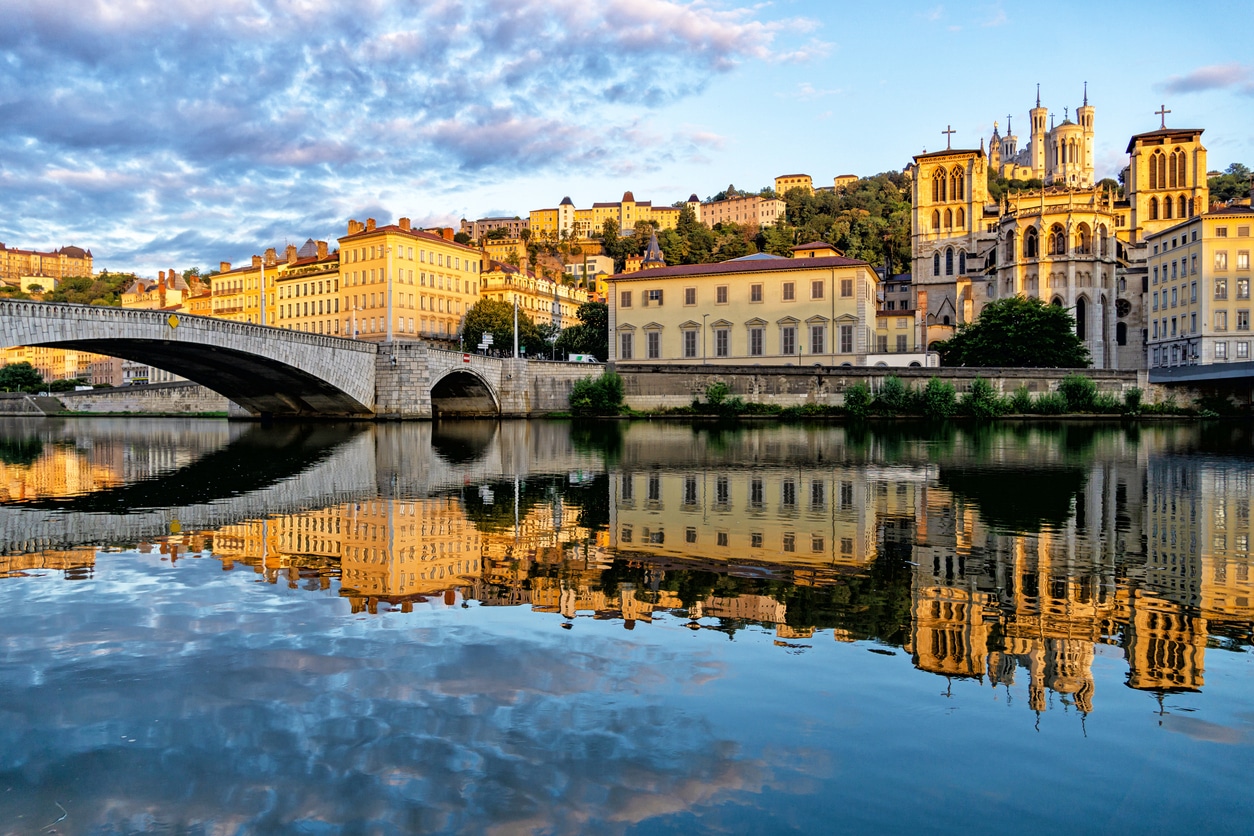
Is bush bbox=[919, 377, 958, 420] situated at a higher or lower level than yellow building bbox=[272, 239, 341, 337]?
lower

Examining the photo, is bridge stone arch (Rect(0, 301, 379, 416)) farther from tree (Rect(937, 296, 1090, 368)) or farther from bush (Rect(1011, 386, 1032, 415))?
tree (Rect(937, 296, 1090, 368))

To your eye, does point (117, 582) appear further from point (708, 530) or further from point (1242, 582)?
point (1242, 582)

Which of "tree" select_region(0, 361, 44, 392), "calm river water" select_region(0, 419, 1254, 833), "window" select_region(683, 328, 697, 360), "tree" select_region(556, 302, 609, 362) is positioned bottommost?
"calm river water" select_region(0, 419, 1254, 833)

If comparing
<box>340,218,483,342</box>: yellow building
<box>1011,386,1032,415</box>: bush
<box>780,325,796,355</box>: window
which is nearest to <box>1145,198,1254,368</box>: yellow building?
<box>1011,386,1032,415</box>: bush

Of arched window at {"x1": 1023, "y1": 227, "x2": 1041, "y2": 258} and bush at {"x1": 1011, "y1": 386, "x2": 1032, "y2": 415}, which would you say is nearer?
bush at {"x1": 1011, "y1": 386, "x2": 1032, "y2": 415}

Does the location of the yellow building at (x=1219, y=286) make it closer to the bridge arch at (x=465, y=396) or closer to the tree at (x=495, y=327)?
the bridge arch at (x=465, y=396)

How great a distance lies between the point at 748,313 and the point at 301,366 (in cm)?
3890

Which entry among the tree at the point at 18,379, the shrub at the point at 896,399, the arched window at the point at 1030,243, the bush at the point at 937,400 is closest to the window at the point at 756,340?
the shrub at the point at 896,399

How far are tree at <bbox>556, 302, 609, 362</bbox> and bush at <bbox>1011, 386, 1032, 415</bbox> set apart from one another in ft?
122

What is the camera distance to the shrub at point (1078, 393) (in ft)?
198

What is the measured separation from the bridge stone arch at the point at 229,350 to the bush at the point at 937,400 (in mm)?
36337

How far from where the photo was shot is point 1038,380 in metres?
62.4

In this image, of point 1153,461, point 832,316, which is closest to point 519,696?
point 1153,461

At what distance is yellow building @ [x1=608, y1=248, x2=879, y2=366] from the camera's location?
233 feet
